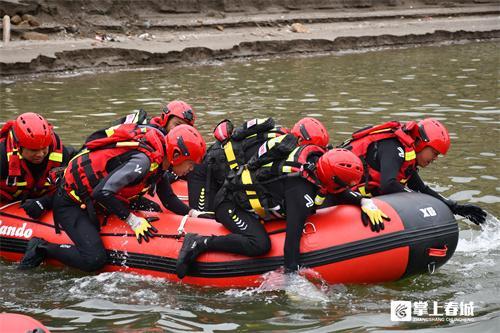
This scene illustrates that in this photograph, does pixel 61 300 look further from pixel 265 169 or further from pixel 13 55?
pixel 13 55

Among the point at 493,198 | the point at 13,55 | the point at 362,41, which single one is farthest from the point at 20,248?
the point at 362,41

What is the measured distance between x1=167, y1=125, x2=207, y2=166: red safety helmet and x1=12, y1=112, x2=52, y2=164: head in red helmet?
116 cm

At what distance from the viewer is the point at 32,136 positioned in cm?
708

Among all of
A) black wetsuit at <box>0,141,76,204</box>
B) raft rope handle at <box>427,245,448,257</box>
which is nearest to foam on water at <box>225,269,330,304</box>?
raft rope handle at <box>427,245,448,257</box>

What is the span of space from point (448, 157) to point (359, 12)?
1663cm

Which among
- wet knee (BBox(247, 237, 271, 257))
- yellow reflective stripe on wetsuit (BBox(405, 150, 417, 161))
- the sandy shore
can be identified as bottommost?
wet knee (BBox(247, 237, 271, 257))

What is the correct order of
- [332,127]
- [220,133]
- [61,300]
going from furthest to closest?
[332,127] < [220,133] < [61,300]

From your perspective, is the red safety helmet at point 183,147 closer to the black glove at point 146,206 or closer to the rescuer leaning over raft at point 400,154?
the black glove at point 146,206

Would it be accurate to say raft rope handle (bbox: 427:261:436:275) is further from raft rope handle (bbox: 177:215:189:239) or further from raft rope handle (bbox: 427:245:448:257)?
raft rope handle (bbox: 177:215:189:239)

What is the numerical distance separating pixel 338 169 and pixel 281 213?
0.70 meters

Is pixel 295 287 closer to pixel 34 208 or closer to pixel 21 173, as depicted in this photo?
pixel 34 208

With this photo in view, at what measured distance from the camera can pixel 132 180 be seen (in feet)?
22.1

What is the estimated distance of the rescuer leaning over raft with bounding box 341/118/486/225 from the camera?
7.26m

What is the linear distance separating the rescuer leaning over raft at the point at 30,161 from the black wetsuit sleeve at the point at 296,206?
2284mm
